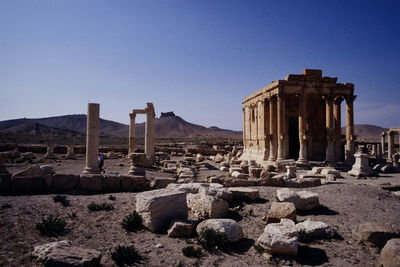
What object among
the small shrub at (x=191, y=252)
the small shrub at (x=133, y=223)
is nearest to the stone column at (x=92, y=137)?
the small shrub at (x=133, y=223)

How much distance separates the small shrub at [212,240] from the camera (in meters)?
5.32

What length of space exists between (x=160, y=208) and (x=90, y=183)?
185 inches

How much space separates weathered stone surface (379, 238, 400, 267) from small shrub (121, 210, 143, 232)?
5.04 metres

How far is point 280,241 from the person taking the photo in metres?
5.02

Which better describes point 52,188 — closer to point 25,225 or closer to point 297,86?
point 25,225

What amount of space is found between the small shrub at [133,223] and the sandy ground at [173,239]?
0.15 m

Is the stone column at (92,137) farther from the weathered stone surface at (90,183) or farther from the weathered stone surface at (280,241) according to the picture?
the weathered stone surface at (280,241)

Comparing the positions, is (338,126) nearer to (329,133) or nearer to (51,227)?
(329,133)

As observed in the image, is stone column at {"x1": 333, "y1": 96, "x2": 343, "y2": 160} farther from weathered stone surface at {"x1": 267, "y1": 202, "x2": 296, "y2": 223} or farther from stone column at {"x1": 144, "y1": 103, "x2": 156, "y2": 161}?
weathered stone surface at {"x1": 267, "y1": 202, "x2": 296, "y2": 223}

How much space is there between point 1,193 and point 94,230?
16.6ft

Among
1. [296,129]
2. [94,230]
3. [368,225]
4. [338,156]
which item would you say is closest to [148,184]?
[94,230]

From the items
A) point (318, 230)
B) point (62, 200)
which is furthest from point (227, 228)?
point (62, 200)

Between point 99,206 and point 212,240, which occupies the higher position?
point 99,206

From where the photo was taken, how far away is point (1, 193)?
8.83 metres
